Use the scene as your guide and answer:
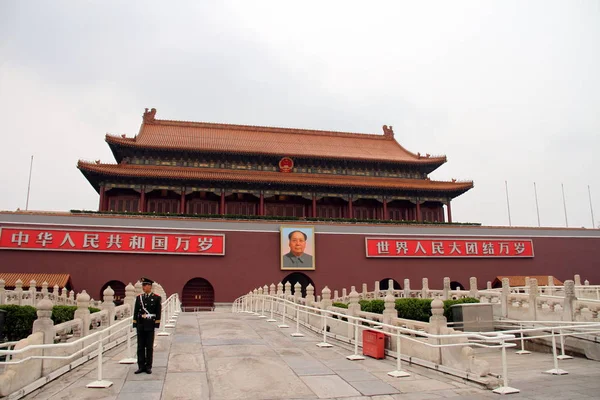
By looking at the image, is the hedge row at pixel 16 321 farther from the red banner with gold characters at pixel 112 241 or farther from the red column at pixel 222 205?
the red column at pixel 222 205

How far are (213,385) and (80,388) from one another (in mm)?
1915

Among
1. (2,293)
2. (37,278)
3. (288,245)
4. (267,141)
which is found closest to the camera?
(2,293)

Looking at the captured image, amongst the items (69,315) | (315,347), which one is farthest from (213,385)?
(69,315)

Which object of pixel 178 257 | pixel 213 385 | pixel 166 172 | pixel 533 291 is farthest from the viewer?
pixel 166 172

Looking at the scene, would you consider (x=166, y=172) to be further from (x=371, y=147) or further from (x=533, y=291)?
(x=533, y=291)

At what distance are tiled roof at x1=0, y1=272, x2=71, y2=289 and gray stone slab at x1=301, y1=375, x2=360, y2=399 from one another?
21.2 m

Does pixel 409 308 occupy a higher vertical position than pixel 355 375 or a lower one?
higher

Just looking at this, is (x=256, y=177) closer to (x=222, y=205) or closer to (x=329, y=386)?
(x=222, y=205)

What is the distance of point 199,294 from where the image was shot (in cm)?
2905

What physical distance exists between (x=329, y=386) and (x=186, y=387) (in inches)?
84.2

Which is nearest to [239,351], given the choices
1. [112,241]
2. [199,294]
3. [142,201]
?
[199,294]

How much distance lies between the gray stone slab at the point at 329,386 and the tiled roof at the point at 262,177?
24.9m

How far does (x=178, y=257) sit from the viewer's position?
28.7 metres

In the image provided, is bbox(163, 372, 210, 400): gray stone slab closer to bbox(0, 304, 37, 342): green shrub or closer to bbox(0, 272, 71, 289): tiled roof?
bbox(0, 304, 37, 342): green shrub
